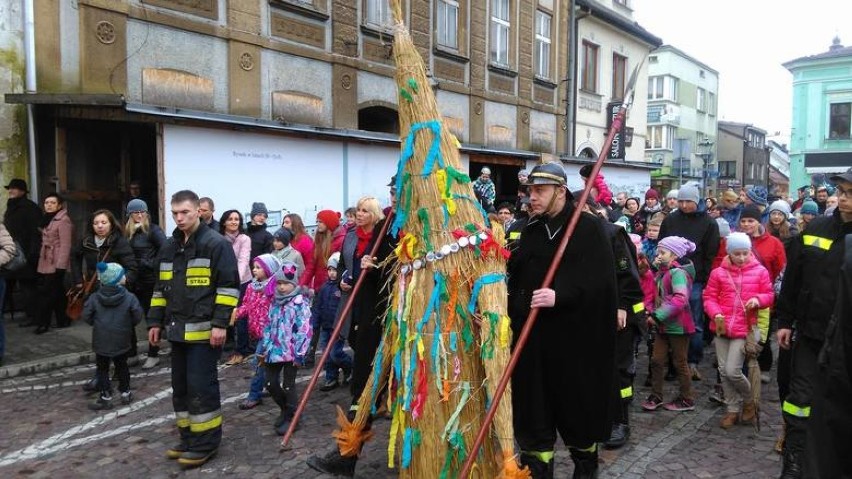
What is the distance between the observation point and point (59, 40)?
30.5 feet

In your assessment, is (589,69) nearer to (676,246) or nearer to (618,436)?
(676,246)

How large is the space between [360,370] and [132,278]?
158 inches

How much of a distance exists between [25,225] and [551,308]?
7815mm

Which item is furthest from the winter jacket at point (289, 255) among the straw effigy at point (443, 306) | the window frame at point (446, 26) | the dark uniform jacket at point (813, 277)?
the window frame at point (446, 26)

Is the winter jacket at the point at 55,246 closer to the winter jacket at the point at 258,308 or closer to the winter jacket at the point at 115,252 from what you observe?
the winter jacket at the point at 115,252

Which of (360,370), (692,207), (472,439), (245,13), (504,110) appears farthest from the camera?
(504,110)

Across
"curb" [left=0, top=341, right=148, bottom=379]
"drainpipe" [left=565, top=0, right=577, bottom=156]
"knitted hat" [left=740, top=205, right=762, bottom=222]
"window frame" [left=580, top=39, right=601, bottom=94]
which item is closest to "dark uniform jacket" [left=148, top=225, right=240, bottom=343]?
"curb" [left=0, top=341, right=148, bottom=379]

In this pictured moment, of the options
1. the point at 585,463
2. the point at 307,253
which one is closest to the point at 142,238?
the point at 307,253

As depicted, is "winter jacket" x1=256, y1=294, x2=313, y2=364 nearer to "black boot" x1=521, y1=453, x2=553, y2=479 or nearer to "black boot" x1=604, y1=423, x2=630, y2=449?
"black boot" x1=521, y1=453, x2=553, y2=479

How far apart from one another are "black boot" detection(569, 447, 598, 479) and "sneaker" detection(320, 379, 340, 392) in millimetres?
3224

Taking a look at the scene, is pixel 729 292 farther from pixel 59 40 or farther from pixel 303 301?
pixel 59 40

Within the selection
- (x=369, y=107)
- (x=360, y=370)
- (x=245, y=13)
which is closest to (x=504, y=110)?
(x=369, y=107)

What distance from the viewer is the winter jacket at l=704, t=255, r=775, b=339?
535 cm

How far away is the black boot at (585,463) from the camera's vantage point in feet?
12.1
